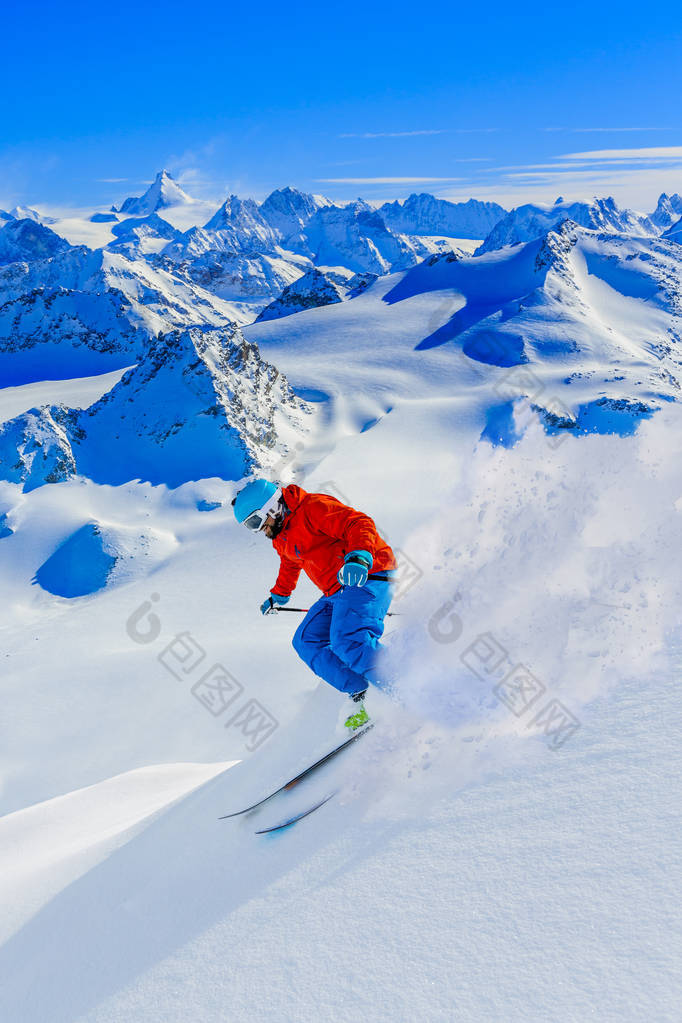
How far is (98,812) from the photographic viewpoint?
5711 millimetres

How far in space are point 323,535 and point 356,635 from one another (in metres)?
0.88

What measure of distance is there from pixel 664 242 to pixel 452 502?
323 ft

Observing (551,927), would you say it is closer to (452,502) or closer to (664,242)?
(452,502)

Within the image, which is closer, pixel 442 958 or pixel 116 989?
pixel 442 958

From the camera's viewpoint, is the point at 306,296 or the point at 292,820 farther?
the point at 306,296

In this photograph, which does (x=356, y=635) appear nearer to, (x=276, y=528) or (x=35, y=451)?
(x=276, y=528)

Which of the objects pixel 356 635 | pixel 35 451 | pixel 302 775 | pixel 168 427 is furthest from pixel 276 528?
pixel 35 451

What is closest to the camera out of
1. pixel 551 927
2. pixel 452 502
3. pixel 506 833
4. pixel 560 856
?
pixel 551 927

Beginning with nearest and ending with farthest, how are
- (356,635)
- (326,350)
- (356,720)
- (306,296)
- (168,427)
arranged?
(356,720)
(356,635)
(168,427)
(326,350)
(306,296)

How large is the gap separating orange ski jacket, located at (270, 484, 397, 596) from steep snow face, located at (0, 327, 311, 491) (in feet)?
98.8

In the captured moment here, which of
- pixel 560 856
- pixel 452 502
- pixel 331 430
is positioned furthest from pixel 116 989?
pixel 331 430

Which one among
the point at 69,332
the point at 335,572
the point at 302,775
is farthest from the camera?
the point at 69,332

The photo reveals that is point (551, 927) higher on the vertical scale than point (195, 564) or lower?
higher

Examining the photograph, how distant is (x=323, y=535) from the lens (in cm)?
496
